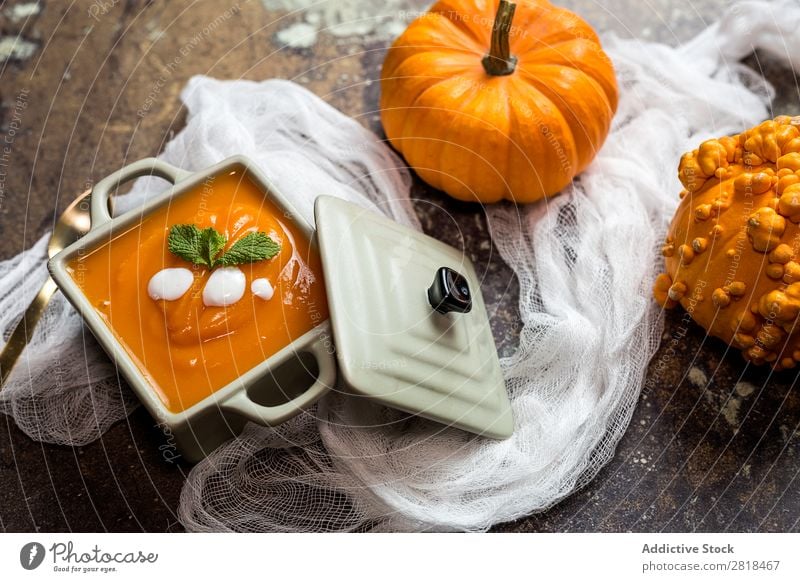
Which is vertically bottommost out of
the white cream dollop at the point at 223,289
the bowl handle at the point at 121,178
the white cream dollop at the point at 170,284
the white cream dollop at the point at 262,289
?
the white cream dollop at the point at 262,289

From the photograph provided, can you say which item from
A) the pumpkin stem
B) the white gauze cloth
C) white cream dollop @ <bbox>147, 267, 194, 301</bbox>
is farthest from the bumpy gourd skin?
white cream dollop @ <bbox>147, 267, 194, 301</bbox>

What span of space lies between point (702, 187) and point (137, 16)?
0.83 m

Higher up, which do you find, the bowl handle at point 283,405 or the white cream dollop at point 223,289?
the white cream dollop at point 223,289

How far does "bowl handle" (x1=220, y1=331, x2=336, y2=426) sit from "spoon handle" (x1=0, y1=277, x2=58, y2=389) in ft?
1.06

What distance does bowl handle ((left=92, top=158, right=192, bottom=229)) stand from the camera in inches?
33.3

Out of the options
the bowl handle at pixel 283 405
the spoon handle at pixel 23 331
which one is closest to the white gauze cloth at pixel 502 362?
the spoon handle at pixel 23 331

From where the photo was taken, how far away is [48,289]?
944 mm

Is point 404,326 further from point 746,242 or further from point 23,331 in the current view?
point 23,331

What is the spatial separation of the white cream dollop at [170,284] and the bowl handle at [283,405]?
0.12 metres

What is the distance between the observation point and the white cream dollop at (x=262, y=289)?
78 cm

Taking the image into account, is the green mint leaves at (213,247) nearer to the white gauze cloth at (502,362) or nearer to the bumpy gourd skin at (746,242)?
the white gauze cloth at (502,362)

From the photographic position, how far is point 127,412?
2.97ft

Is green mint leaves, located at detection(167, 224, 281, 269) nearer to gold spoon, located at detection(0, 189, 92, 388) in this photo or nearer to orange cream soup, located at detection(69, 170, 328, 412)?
orange cream soup, located at detection(69, 170, 328, 412)

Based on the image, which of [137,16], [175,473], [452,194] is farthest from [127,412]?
[137,16]
